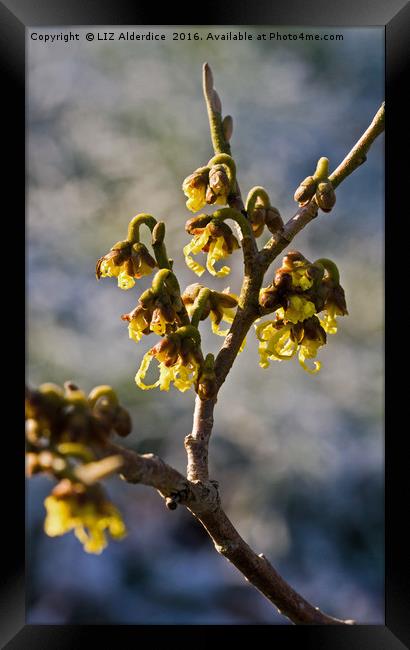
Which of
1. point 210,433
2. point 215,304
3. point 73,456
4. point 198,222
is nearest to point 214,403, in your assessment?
point 210,433

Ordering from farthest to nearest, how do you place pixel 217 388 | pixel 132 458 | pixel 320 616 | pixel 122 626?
pixel 122 626
pixel 320 616
pixel 217 388
pixel 132 458

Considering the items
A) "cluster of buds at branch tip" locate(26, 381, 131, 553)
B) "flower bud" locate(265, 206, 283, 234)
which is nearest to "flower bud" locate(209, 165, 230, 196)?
"flower bud" locate(265, 206, 283, 234)

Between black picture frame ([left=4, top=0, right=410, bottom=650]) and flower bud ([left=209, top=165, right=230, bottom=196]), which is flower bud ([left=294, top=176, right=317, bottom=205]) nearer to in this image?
flower bud ([left=209, top=165, right=230, bottom=196])

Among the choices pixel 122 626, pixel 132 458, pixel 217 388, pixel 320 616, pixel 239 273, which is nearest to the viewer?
Answer: pixel 132 458
